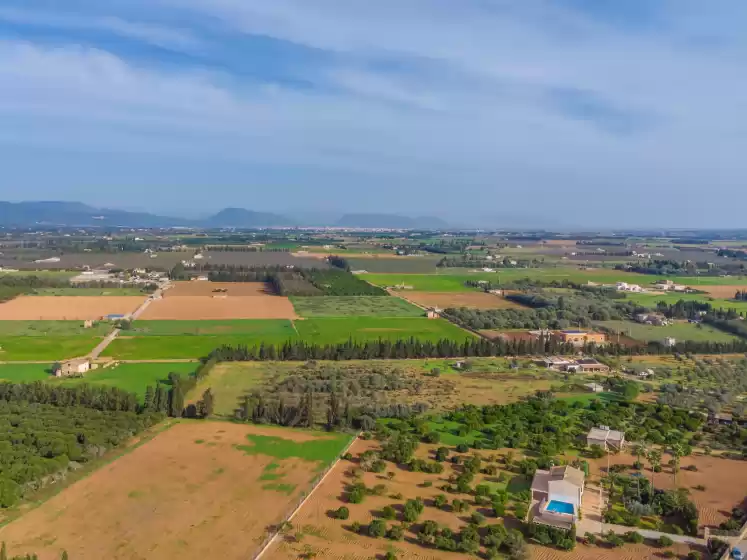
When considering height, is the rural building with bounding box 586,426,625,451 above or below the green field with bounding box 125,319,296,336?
below

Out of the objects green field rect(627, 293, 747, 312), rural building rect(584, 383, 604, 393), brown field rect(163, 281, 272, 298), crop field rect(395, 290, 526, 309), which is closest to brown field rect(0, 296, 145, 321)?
brown field rect(163, 281, 272, 298)

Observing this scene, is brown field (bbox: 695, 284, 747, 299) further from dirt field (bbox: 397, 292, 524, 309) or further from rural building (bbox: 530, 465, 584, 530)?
rural building (bbox: 530, 465, 584, 530)

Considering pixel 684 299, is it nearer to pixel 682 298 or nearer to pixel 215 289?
pixel 682 298

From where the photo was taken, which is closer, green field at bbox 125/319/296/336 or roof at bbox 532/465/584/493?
roof at bbox 532/465/584/493

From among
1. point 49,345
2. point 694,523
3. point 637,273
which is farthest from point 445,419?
point 637,273

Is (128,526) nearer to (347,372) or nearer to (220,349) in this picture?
(347,372)
